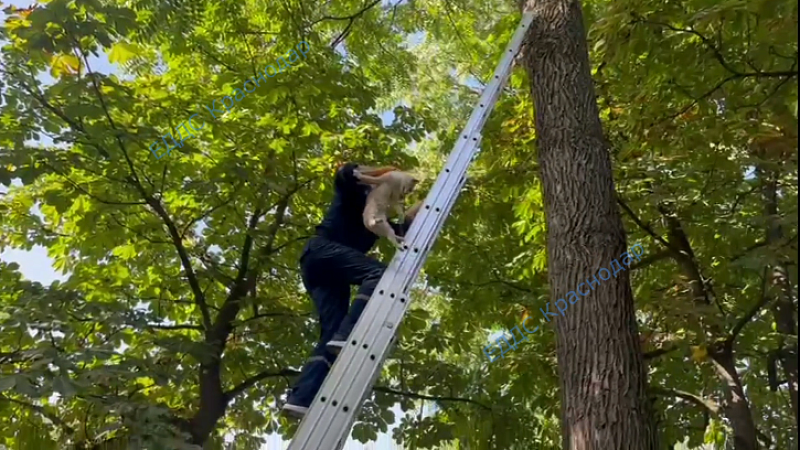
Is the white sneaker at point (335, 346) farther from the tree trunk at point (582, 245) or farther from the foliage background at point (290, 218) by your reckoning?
the foliage background at point (290, 218)

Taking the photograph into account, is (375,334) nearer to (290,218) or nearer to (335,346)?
(335,346)

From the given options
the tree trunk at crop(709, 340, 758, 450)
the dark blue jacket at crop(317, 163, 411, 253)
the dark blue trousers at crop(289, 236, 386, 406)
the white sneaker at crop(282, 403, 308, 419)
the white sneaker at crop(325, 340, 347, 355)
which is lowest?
the white sneaker at crop(282, 403, 308, 419)

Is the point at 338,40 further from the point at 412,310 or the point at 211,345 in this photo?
the point at 211,345

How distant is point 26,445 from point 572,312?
306 cm

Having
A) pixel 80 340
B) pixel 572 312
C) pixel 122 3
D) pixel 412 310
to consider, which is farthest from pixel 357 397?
pixel 122 3

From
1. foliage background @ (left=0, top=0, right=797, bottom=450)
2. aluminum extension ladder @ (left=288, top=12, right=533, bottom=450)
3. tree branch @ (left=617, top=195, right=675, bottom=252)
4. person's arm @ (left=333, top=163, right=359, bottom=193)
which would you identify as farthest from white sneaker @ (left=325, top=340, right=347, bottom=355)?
tree branch @ (left=617, top=195, right=675, bottom=252)

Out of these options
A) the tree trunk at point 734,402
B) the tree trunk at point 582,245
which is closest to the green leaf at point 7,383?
the tree trunk at point 582,245

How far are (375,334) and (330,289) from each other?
861 mm

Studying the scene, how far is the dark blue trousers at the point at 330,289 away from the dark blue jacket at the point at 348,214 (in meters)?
0.09

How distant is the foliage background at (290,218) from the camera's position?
4266 mm

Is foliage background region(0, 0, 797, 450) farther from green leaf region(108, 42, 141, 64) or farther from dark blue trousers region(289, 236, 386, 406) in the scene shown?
dark blue trousers region(289, 236, 386, 406)

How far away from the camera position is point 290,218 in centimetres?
623

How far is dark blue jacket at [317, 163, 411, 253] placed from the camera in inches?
142

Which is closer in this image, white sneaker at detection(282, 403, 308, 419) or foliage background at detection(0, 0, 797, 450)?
white sneaker at detection(282, 403, 308, 419)
